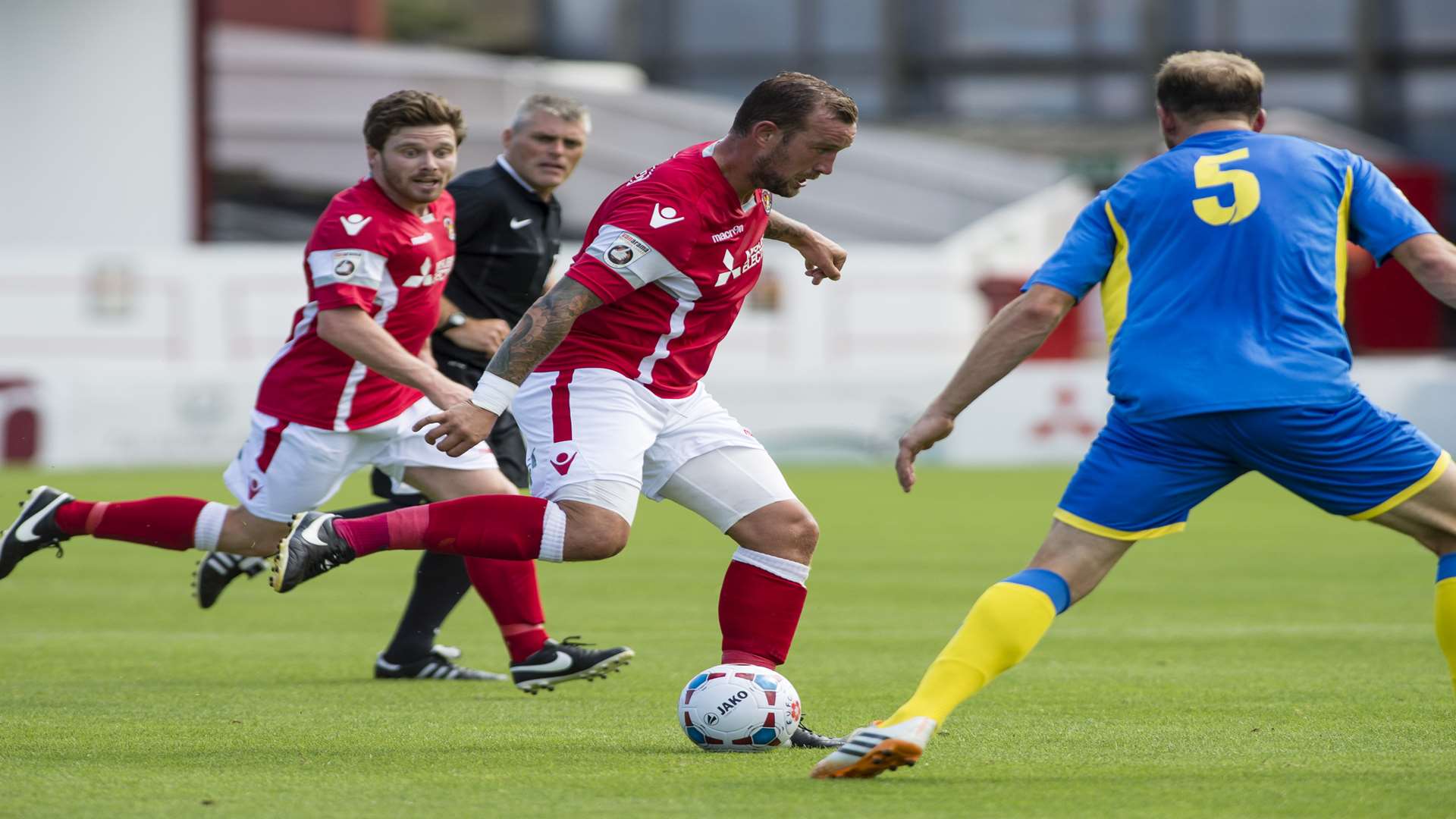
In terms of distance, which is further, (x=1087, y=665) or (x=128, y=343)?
(x=128, y=343)

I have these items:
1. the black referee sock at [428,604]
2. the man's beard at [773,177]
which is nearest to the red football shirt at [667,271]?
the man's beard at [773,177]

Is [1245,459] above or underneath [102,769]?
above

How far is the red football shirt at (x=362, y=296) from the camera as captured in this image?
21.4 feet

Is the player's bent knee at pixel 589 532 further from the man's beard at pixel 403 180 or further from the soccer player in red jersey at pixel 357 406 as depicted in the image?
the man's beard at pixel 403 180

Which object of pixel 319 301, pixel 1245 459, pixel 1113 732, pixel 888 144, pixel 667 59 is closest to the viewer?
pixel 1245 459

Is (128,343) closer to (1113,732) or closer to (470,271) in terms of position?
(470,271)

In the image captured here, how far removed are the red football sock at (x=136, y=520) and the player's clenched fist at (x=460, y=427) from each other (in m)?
1.81

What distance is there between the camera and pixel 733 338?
27.5 m

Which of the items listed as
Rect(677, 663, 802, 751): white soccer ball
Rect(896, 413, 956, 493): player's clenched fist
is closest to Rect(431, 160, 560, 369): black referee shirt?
Rect(677, 663, 802, 751): white soccer ball

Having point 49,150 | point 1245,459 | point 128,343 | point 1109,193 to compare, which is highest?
point 1109,193

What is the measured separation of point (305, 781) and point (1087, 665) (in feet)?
11.5

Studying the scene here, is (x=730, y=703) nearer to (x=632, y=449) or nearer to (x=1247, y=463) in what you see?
(x=632, y=449)

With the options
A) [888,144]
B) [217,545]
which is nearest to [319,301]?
[217,545]

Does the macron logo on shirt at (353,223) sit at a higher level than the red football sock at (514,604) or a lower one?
higher
